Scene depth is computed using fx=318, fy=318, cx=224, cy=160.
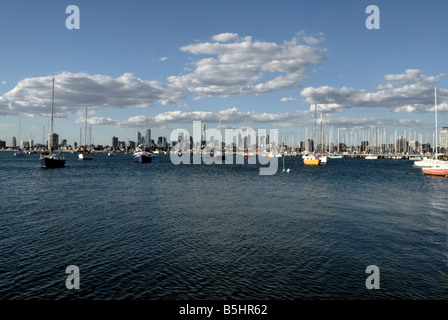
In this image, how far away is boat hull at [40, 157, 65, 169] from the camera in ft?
340

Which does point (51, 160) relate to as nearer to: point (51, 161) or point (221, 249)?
point (51, 161)

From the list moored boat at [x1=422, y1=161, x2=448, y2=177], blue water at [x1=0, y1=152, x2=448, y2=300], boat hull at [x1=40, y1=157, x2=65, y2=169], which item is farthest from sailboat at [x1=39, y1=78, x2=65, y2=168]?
moored boat at [x1=422, y1=161, x2=448, y2=177]

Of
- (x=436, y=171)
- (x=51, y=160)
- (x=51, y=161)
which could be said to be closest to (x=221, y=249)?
(x=436, y=171)

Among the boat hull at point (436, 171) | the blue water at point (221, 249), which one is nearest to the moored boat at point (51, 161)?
the blue water at point (221, 249)

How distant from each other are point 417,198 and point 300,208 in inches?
876

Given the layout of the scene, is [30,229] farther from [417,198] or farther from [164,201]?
[417,198]

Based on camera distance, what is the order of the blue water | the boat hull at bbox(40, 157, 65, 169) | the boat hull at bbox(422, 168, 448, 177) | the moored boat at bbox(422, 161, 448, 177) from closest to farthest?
the blue water < the moored boat at bbox(422, 161, 448, 177) < the boat hull at bbox(422, 168, 448, 177) < the boat hull at bbox(40, 157, 65, 169)

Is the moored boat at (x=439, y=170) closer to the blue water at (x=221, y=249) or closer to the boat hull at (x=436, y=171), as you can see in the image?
the boat hull at (x=436, y=171)

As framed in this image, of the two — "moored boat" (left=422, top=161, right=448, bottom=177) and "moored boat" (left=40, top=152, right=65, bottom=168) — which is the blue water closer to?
"moored boat" (left=422, top=161, right=448, bottom=177)

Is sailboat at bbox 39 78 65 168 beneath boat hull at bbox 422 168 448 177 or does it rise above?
above

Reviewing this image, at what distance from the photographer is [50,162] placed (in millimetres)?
104500

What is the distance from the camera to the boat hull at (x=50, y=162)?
340 ft

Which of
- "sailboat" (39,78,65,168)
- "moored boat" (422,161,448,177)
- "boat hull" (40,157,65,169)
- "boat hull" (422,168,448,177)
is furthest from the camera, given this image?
"boat hull" (40,157,65,169)
